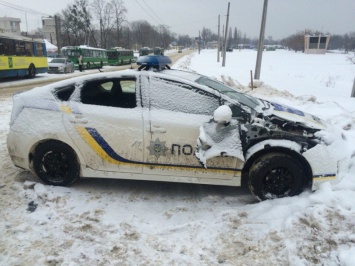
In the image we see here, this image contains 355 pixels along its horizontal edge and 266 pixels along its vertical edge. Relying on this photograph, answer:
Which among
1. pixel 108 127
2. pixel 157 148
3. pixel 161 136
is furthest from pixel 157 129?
pixel 108 127

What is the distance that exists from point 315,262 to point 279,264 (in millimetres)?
309

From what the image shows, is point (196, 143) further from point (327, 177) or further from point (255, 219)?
point (327, 177)

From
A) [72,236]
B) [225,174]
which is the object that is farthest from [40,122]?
[225,174]

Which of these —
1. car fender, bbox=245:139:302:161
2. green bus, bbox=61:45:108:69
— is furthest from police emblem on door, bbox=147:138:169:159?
green bus, bbox=61:45:108:69

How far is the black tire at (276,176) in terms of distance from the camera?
12.4 feet

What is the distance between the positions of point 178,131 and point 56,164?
1.72 meters

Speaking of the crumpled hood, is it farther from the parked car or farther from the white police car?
the parked car

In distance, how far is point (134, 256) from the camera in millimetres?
2990

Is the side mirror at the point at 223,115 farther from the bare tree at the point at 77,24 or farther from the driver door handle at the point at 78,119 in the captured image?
the bare tree at the point at 77,24

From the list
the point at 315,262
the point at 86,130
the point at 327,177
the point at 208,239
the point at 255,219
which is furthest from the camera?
the point at 86,130

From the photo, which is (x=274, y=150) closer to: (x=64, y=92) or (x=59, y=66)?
(x=64, y=92)

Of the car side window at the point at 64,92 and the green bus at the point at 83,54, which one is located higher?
the car side window at the point at 64,92

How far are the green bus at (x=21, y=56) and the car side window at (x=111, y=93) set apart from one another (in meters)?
15.7

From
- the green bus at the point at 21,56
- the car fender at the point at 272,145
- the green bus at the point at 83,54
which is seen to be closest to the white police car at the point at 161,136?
the car fender at the point at 272,145
